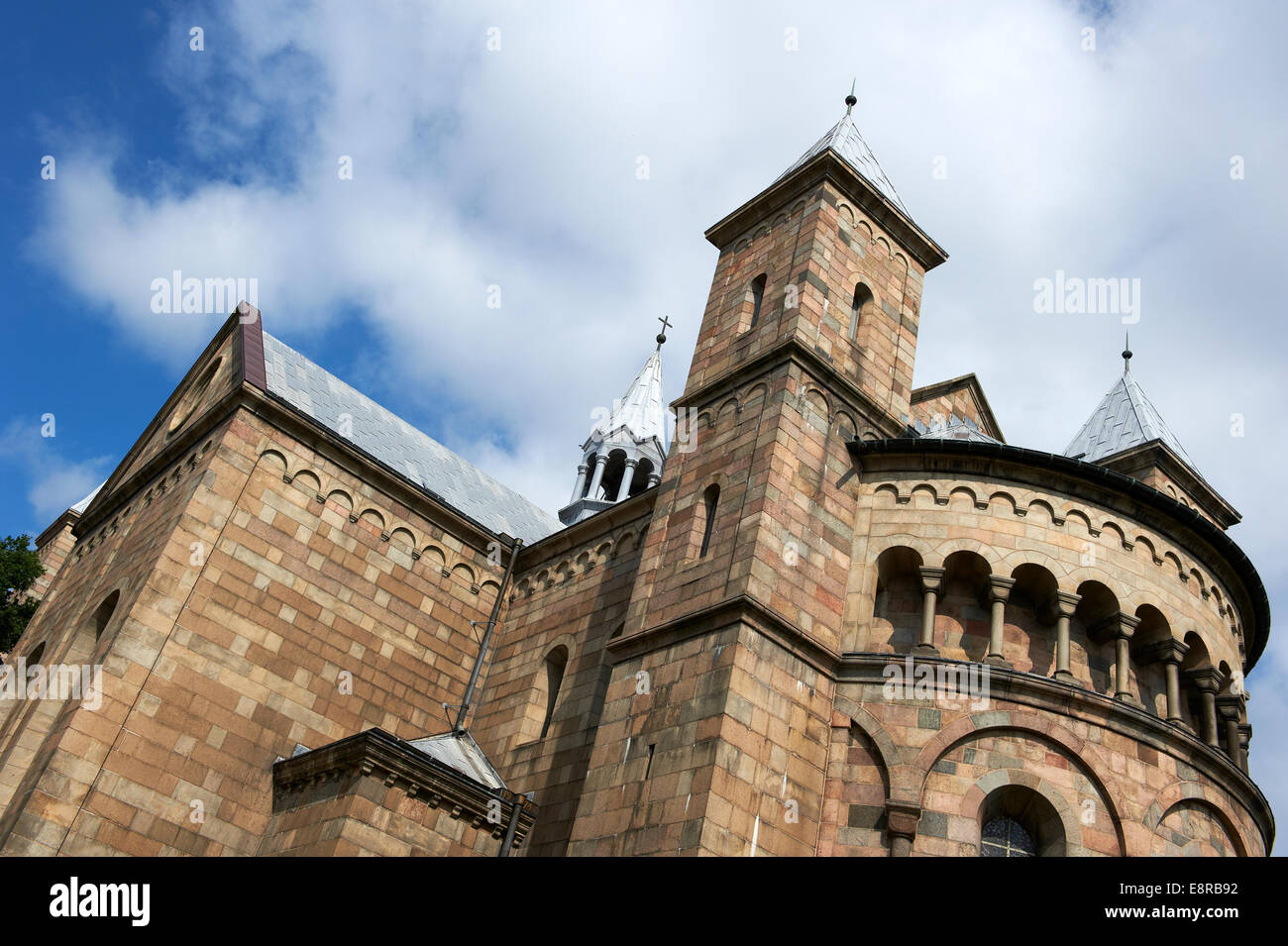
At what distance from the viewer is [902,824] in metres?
14.6

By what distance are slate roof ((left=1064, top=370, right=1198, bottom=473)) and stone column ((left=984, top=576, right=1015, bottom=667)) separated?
1073 cm

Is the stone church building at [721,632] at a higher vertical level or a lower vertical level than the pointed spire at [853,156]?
lower

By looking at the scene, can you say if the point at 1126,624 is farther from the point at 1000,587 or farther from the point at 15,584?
the point at 15,584

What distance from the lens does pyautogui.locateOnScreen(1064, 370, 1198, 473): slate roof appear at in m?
25.6

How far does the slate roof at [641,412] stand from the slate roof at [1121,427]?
17.5 metres

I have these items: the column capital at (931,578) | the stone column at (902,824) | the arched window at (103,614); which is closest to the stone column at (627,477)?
the arched window at (103,614)

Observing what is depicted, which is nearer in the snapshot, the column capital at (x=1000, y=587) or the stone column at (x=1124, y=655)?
the stone column at (x=1124, y=655)

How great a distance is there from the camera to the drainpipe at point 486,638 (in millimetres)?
23359

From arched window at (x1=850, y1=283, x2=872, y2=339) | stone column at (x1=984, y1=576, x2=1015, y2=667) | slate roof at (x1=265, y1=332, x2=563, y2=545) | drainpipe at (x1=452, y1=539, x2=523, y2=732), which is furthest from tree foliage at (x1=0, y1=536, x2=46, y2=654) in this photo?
stone column at (x1=984, y1=576, x2=1015, y2=667)

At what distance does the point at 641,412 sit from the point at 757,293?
20381 mm

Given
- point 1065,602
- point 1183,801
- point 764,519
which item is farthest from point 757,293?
point 1183,801

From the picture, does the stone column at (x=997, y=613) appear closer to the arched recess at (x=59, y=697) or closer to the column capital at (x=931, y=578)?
the column capital at (x=931, y=578)

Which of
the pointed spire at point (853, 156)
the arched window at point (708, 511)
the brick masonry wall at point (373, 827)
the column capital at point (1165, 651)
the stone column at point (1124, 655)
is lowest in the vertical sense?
the brick masonry wall at point (373, 827)
